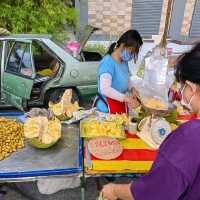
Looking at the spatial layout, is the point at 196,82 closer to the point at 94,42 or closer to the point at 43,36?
the point at 43,36

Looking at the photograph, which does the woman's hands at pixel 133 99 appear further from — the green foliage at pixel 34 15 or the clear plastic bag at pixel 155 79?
the green foliage at pixel 34 15

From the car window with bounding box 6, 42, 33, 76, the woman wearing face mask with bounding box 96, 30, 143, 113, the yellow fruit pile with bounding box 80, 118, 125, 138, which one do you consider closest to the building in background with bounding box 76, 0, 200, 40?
the car window with bounding box 6, 42, 33, 76

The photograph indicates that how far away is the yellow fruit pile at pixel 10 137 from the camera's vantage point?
1.96 meters

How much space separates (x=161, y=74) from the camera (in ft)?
9.08

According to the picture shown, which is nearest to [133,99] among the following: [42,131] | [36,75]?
[42,131]

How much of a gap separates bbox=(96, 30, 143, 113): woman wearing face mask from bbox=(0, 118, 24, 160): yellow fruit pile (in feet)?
2.71

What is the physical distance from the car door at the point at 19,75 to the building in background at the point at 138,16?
10.1ft

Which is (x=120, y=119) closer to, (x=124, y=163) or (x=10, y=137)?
(x=124, y=163)

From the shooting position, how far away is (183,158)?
93 centimetres

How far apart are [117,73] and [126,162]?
1032 millimetres

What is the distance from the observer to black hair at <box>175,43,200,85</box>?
0.97 metres

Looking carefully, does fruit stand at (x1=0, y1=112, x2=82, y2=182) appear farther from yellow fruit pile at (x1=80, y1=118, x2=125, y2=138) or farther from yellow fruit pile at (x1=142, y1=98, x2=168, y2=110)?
yellow fruit pile at (x1=142, y1=98, x2=168, y2=110)

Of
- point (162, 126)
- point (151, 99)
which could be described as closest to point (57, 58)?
point (151, 99)

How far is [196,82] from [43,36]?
3614 mm
